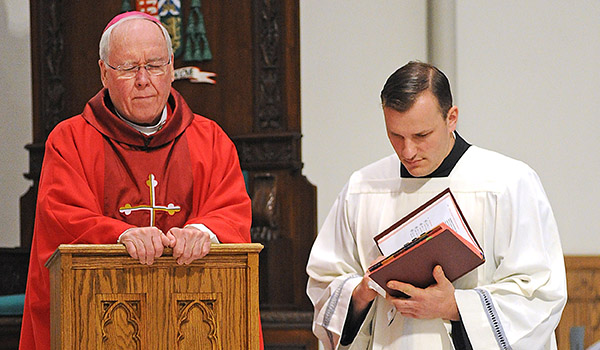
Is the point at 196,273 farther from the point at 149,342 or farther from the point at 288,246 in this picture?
the point at 288,246

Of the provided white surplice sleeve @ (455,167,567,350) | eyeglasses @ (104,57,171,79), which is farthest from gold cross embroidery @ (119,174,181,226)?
white surplice sleeve @ (455,167,567,350)

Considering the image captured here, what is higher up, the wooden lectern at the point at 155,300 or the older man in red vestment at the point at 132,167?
the older man in red vestment at the point at 132,167

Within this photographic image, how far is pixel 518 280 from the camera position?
10.7ft

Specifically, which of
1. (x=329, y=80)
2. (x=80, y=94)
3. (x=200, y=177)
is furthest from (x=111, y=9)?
(x=200, y=177)

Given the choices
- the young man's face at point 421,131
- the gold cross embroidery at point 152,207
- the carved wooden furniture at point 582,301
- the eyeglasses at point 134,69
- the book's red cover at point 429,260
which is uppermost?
the eyeglasses at point 134,69

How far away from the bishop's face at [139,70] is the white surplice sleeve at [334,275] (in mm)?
887

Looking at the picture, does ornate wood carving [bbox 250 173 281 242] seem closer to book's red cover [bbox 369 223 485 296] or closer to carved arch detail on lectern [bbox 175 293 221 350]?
book's red cover [bbox 369 223 485 296]

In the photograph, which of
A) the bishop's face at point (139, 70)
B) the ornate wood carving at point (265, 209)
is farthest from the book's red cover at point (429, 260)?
the ornate wood carving at point (265, 209)

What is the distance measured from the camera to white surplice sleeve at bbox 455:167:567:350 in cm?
322

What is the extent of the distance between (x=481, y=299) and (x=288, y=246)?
3.23 metres

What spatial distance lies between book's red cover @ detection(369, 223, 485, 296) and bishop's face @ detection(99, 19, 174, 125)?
1.14m

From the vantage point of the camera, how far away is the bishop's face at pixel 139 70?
11.3ft

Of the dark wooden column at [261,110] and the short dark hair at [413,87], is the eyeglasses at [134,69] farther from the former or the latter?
the dark wooden column at [261,110]

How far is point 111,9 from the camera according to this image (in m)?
6.98
